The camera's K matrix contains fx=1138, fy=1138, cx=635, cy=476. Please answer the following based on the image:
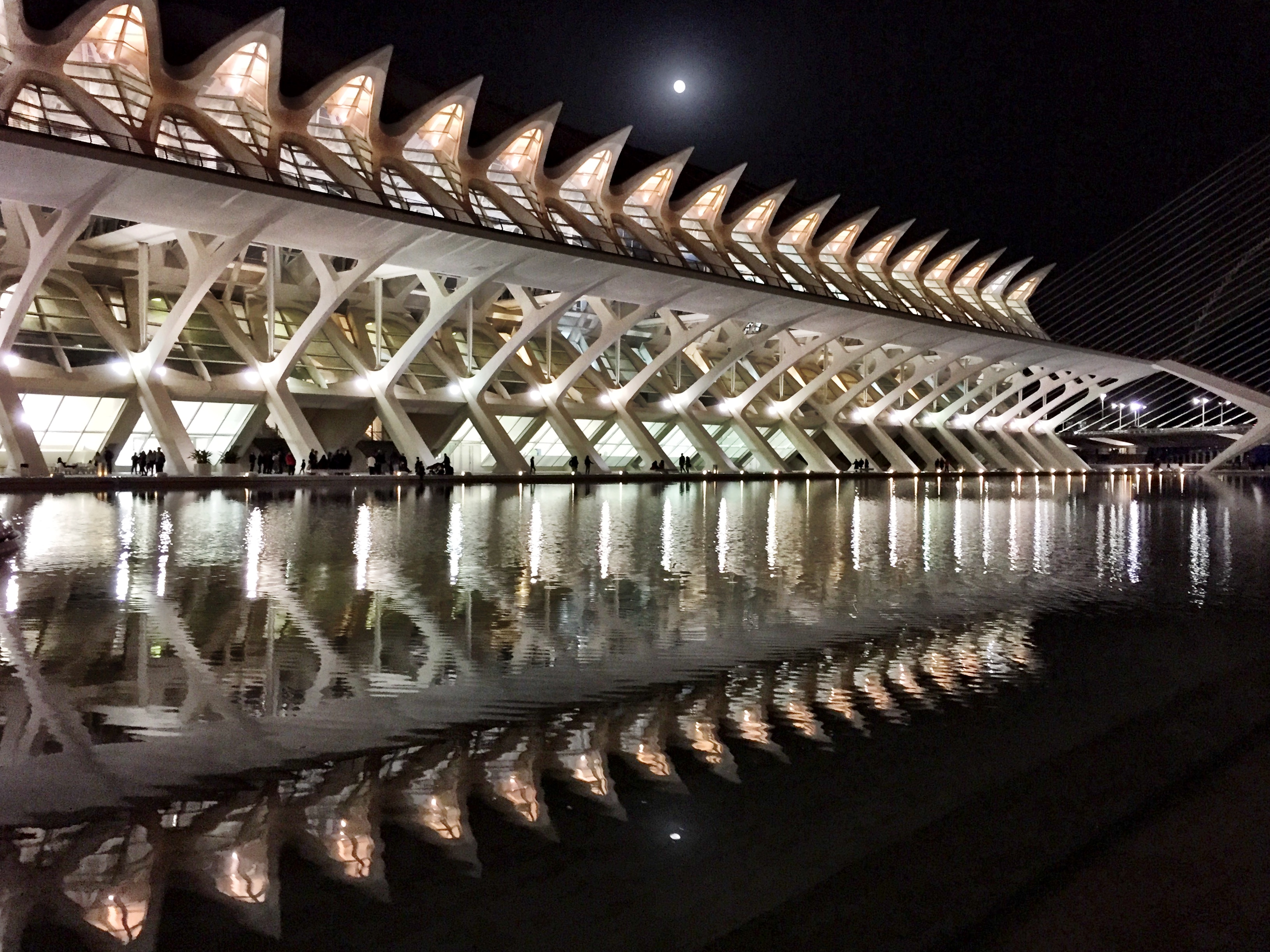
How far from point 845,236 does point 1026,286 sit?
2002cm

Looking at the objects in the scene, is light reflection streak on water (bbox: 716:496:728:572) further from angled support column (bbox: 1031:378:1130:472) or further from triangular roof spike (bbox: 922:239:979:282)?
angled support column (bbox: 1031:378:1130:472)

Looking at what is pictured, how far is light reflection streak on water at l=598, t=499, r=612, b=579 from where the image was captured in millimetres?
8828

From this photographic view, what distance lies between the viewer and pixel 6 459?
24.7 metres

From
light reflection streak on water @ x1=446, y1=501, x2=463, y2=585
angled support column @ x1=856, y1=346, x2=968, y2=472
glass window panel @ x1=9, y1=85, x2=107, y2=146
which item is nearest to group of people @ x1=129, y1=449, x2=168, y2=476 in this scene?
glass window panel @ x1=9, y1=85, x2=107, y2=146

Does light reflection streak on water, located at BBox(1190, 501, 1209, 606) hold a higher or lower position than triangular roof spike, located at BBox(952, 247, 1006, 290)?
lower

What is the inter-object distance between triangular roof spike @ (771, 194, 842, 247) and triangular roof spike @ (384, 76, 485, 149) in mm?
16204

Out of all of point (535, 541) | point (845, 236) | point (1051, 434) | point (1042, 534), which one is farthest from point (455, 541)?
point (1051, 434)

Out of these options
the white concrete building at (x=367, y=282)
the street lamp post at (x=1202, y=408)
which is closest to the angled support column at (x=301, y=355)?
the white concrete building at (x=367, y=282)

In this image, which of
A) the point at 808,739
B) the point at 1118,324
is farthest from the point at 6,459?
the point at 1118,324

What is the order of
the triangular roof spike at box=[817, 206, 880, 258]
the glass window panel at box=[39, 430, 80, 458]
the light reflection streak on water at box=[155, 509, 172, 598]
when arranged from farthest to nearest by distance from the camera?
the triangular roof spike at box=[817, 206, 880, 258]
the glass window panel at box=[39, 430, 80, 458]
the light reflection streak on water at box=[155, 509, 172, 598]

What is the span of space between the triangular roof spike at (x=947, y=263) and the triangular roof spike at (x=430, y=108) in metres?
29.7

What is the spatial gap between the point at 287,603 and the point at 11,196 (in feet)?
59.0

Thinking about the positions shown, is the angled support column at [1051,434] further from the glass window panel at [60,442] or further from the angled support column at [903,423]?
the glass window panel at [60,442]

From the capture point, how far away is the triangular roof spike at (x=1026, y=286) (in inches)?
2410
